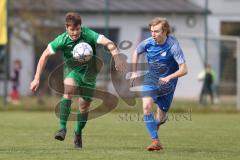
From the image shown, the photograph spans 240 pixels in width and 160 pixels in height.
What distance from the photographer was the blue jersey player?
33.2 feet

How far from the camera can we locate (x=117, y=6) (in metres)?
34.8

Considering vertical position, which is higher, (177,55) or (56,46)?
Result: (56,46)

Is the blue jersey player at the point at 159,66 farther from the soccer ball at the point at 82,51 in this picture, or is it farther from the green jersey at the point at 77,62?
the soccer ball at the point at 82,51

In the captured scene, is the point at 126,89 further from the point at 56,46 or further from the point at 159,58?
the point at 56,46

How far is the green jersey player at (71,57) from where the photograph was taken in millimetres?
9961

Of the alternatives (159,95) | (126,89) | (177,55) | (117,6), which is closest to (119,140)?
(159,95)

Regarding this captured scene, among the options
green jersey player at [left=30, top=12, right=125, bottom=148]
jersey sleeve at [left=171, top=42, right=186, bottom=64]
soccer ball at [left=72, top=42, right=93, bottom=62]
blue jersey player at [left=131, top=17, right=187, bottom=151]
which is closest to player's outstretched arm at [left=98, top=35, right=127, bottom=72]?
green jersey player at [left=30, top=12, right=125, bottom=148]

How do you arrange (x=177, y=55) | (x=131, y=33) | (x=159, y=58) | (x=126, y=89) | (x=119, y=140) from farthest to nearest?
(x=131, y=33) → (x=126, y=89) → (x=119, y=140) → (x=159, y=58) → (x=177, y=55)

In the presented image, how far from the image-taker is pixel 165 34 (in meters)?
10.3

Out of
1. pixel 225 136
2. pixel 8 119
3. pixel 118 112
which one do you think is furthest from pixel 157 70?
pixel 118 112

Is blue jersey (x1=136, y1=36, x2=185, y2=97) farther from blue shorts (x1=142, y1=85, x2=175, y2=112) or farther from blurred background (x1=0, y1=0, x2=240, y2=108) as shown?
blurred background (x1=0, y1=0, x2=240, y2=108)

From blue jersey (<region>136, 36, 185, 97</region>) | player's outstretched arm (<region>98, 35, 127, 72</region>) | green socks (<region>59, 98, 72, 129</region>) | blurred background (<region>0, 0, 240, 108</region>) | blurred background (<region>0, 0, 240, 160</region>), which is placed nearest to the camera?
player's outstretched arm (<region>98, 35, 127, 72</region>)

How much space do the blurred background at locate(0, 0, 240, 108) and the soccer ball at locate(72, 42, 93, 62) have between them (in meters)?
10.2

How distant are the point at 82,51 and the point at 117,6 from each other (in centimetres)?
2488
